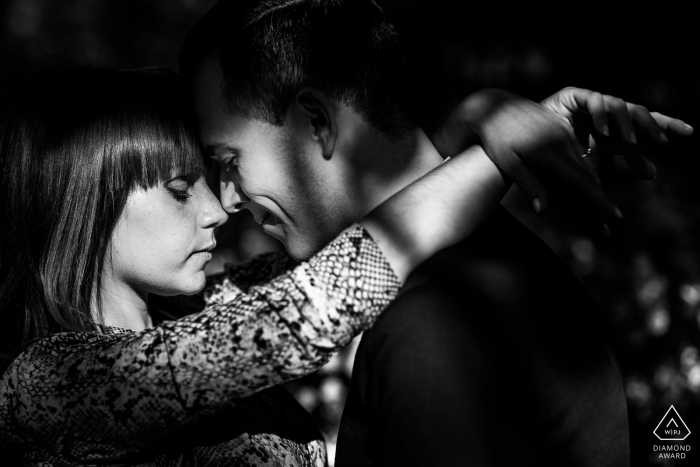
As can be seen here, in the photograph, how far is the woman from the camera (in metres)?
1.33

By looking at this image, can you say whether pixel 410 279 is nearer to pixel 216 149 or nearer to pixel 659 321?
pixel 216 149

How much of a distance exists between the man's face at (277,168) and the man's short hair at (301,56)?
0.04 metres

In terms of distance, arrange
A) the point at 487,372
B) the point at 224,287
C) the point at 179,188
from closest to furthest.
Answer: the point at 487,372 < the point at 179,188 < the point at 224,287

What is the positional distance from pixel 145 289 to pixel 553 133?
123 centimetres

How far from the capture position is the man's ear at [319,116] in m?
1.62

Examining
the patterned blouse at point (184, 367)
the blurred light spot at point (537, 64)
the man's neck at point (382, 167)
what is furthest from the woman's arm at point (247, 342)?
the blurred light spot at point (537, 64)

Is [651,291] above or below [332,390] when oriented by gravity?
above

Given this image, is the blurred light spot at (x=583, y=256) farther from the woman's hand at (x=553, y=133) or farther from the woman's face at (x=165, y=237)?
the woman's face at (x=165, y=237)

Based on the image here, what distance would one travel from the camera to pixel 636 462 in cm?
385

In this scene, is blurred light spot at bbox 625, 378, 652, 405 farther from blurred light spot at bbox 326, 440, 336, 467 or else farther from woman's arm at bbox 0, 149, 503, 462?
woman's arm at bbox 0, 149, 503, 462

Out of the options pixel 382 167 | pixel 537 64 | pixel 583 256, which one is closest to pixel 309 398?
pixel 583 256

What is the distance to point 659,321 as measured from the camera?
12.5 feet

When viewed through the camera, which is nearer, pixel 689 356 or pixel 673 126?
pixel 673 126

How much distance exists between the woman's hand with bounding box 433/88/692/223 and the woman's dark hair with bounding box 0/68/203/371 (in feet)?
2.67
